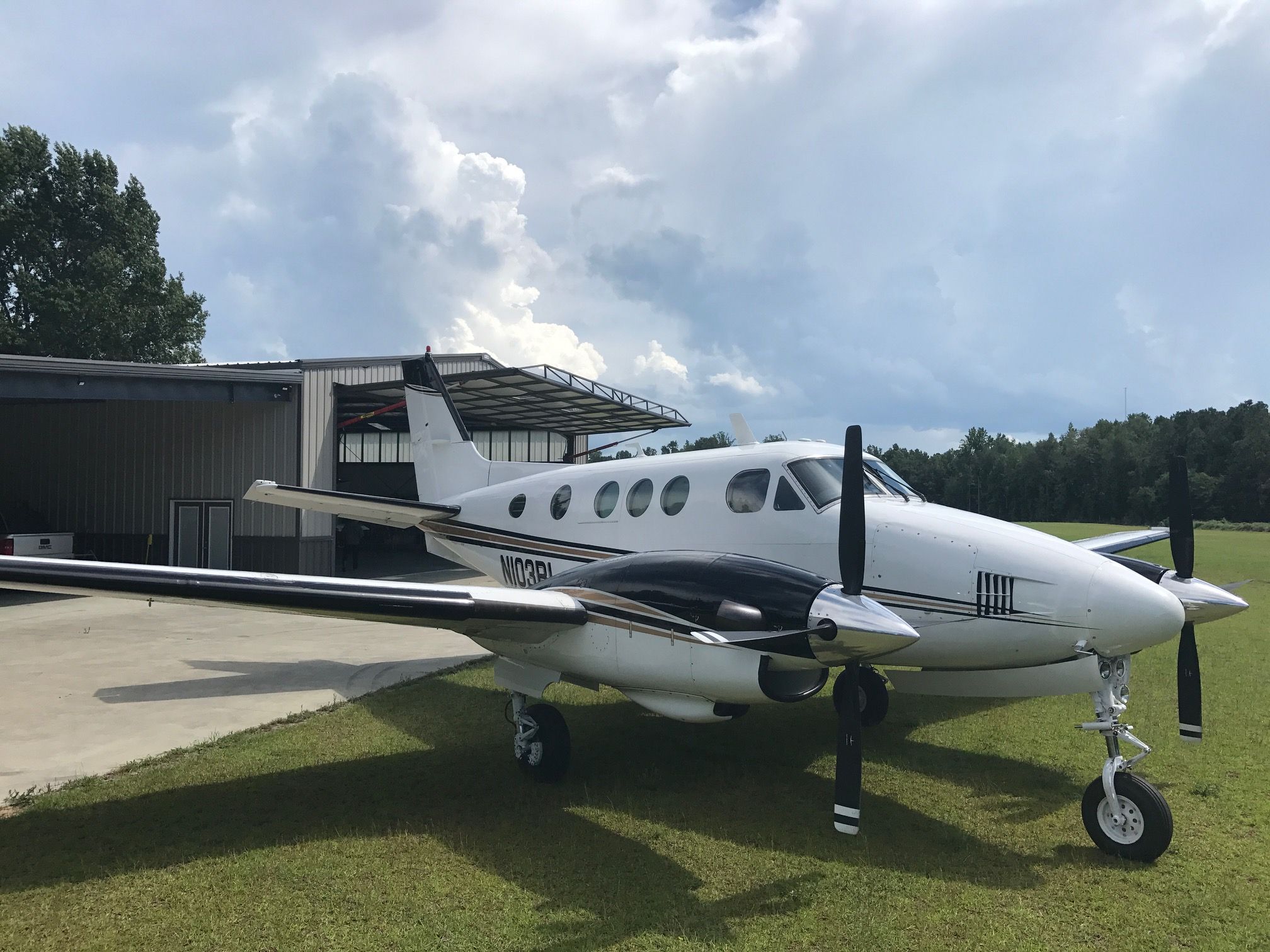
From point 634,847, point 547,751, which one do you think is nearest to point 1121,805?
point 634,847

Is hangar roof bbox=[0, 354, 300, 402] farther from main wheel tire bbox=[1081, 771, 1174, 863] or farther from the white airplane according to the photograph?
main wheel tire bbox=[1081, 771, 1174, 863]

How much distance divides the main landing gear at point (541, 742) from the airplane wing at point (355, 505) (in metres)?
4.45

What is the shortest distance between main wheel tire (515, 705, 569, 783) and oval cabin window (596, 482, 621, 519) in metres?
2.65

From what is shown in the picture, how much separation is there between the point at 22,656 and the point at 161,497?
10.9m

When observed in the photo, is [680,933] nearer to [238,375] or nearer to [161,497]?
[238,375]

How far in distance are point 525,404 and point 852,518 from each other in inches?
846

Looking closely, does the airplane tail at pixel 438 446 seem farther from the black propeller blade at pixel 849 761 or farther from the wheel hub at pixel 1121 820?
the wheel hub at pixel 1121 820

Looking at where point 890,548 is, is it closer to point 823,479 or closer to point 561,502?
point 823,479

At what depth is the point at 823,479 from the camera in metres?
6.89

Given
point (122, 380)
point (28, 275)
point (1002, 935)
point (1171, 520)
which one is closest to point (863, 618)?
point (1002, 935)

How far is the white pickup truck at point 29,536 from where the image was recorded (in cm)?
1702

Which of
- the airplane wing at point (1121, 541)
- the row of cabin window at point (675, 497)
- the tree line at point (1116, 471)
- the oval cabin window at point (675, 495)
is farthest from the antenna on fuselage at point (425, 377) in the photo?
the tree line at point (1116, 471)

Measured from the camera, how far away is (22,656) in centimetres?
1105

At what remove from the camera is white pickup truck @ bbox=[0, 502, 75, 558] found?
17.0m
